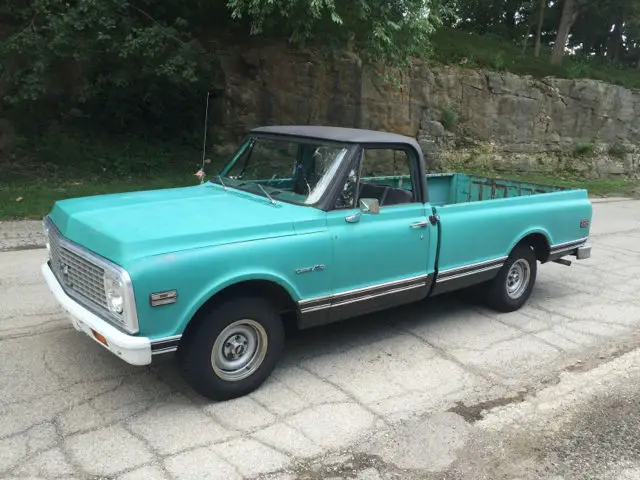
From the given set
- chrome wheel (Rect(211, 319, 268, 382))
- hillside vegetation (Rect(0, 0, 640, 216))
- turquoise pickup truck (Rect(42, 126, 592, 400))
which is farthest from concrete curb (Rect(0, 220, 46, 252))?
chrome wheel (Rect(211, 319, 268, 382))

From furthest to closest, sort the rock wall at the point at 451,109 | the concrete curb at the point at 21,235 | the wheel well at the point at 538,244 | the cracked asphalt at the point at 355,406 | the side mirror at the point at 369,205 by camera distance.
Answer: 1. the rock wall at the point at 451,109
2. the concrete curb at the point at 21,235
3. the wheel well at the point at 538,244
4. the side mirror at the point at 369,205
5. the cracked asphalt at the point at 355,406

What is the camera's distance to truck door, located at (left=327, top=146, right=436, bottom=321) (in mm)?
4461

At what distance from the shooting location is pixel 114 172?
12539 mm

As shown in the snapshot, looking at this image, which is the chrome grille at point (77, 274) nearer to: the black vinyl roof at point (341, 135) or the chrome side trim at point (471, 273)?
the black vinyl roof at point (341, 135)

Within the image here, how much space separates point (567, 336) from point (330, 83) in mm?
10870

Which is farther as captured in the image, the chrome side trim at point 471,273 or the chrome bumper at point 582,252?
the chrome bumper at point 582,252

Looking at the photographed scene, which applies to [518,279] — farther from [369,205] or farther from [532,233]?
[369,205]

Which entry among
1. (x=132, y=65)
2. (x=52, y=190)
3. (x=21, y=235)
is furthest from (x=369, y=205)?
(x=132, y=65)

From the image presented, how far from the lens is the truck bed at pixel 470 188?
266 inches

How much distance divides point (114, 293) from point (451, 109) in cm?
1600

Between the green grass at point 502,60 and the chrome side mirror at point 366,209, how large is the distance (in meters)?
15.3

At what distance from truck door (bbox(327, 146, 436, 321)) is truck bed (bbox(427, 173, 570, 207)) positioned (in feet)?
5.81

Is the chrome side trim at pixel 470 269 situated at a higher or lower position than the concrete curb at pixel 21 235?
higher

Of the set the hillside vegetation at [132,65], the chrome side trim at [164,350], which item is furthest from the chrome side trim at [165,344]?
the hillside vegetation at [132,65]
